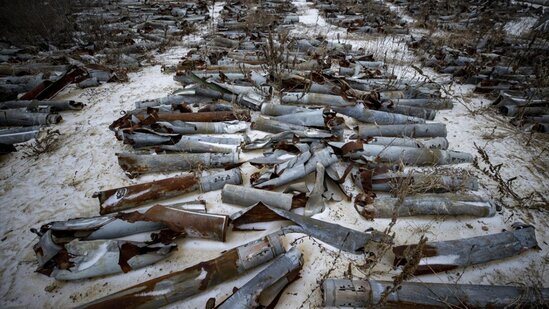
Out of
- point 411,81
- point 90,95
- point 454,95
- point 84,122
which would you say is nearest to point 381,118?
point 411,81

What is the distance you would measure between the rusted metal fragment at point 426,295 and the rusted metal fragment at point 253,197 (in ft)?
2.73

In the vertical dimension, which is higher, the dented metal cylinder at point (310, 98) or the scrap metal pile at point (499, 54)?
the scrap metal pile at point (499, 54)

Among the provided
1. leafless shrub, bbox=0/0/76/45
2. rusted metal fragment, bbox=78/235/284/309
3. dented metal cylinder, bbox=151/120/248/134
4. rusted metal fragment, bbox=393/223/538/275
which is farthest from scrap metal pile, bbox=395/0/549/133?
leafless shrub, bbox=0/0/76/45

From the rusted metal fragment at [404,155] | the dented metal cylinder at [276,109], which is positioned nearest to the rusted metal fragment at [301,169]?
the rusted metal fragment at [404,155]

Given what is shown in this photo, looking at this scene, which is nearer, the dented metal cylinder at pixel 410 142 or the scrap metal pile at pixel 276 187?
the scrap metal pile at pixel 276 187

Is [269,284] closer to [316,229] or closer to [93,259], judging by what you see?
[316,229]

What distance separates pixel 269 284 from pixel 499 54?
28.0 ft

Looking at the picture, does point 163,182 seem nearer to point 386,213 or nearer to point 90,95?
point 386,213

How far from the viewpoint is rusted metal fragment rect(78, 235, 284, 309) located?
1.78 metres

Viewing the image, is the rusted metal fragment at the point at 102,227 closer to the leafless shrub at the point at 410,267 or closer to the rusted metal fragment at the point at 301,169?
the rusted metal fragment at the point at 301,169

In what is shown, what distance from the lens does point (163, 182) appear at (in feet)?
9.10

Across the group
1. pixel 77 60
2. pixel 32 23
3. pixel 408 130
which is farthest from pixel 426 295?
pixel 32 23

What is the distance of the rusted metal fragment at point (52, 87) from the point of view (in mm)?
4730

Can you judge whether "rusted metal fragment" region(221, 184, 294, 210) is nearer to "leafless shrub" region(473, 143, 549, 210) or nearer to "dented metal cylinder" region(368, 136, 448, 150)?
"dented metal cylinder" region(368, 136, 448, 150)
